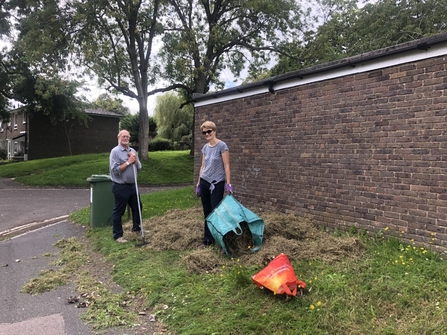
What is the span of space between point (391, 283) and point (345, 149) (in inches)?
96.9

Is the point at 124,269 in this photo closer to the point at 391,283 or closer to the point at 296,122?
the point at 391,283

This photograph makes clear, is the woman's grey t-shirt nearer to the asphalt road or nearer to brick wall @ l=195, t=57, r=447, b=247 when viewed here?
brick wall @ l=195, t=57, r=447, b=247

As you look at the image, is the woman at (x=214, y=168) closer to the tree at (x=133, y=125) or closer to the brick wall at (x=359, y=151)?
the brick wall at (x=359, y=151)


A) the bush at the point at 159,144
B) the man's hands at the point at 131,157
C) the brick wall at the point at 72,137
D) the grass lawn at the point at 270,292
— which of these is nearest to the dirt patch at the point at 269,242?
the grass lawn at the point at 270,292

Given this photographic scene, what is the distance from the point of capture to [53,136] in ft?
112

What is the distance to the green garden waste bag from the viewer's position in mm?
4688

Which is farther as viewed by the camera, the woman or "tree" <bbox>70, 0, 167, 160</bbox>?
"tree" <bbox>70, 0, 167, 160</bbox>

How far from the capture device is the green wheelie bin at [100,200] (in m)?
7.24

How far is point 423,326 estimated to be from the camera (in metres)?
2.82

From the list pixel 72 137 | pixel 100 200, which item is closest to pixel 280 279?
pixel 100 200

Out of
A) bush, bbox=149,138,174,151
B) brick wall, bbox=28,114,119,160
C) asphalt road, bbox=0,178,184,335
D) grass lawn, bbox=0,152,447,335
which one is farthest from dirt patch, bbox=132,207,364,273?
bush, bbox=149,138,174,151

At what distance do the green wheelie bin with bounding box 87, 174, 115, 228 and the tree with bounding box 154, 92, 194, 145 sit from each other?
3315cm

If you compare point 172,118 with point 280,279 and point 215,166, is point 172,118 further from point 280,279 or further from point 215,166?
point 280,279

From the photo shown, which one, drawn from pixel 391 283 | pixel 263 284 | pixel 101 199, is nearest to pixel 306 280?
pixel 263 284
